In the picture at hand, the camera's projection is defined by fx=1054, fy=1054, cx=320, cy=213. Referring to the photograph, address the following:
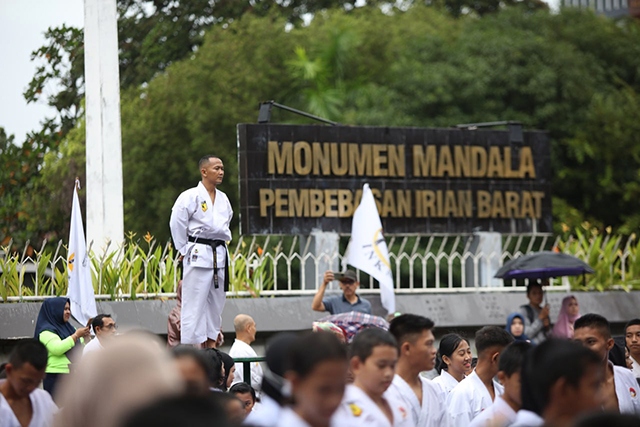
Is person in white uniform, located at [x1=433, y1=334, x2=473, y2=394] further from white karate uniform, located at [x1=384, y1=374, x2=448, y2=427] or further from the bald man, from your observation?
the bald man

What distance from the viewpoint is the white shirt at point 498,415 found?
5840mm

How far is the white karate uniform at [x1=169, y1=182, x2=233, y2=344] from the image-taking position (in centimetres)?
966

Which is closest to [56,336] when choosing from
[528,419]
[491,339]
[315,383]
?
[491,339]

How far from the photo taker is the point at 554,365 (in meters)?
4.71

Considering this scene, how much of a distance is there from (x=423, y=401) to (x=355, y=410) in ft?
3.39

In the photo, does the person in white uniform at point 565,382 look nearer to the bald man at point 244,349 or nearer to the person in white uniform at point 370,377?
the person in white uniform at point 370,377

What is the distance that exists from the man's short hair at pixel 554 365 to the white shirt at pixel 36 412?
8.68 ft

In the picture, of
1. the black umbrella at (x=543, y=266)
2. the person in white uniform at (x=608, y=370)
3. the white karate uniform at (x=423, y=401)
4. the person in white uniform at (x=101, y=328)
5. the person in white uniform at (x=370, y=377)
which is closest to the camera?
the person in white uniform at (x=370, y=377)

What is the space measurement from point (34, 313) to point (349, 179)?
475 centimetres

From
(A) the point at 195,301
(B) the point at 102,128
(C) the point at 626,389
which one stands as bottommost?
(C) the point at 626,389

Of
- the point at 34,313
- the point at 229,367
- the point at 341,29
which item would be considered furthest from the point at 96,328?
the point at 341,29

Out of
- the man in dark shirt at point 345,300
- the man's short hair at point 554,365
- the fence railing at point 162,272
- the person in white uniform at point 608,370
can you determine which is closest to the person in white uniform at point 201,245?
the man in dark shirt at point 345,300

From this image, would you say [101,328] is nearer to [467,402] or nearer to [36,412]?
[36,412]

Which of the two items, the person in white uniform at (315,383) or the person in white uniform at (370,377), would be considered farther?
the person in white uniform at (370,377)
